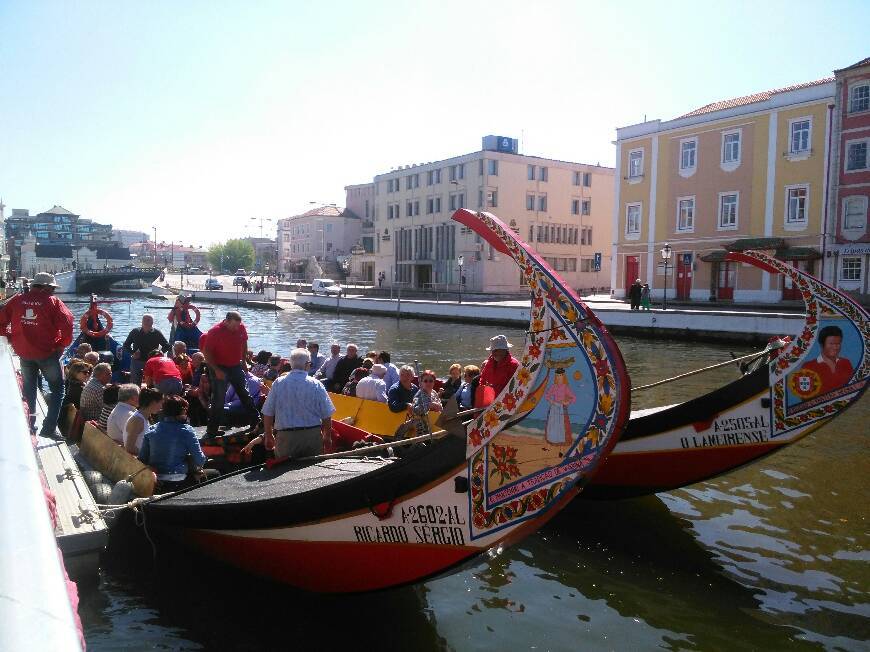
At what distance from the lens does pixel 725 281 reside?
37250mm

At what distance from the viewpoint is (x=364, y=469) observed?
19.2ft

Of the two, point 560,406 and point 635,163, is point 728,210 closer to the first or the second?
point 635,163

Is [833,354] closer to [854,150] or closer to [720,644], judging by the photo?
[720,644]

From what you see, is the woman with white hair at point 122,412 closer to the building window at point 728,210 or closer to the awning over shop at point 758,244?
the awning over shop at point 758,244

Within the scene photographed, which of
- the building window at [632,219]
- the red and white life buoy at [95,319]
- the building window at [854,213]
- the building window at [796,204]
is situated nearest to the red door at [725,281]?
the building window at [796,204]

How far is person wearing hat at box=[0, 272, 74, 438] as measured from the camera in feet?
25.3

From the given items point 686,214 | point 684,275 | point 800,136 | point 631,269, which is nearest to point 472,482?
point 800,136

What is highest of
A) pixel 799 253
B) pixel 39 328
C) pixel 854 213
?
pixel 854 213

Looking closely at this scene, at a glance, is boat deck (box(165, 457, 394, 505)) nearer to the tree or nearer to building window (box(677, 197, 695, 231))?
building window (box(677, 197, 695, 231))

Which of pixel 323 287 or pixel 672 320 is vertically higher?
pixel 323 287

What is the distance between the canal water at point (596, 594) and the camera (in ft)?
18.2

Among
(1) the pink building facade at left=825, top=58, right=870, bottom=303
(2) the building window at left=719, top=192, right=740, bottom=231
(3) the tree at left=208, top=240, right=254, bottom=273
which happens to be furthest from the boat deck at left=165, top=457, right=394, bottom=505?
(3) the tree at left=208, top=240, right=254, bottom=273

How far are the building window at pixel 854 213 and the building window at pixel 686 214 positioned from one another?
763 centimetres

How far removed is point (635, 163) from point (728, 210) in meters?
6.49
